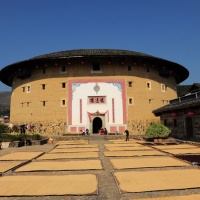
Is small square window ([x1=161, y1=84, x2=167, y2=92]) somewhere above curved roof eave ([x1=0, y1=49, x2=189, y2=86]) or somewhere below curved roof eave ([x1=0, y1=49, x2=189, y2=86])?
below

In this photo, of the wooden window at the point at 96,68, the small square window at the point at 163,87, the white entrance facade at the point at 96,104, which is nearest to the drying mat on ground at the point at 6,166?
the white entrance facade at the point at 96,104

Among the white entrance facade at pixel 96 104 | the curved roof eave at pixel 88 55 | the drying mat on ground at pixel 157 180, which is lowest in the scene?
the drying mat on ground at pixel 157 180

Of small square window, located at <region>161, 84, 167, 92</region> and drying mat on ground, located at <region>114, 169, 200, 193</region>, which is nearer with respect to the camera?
drying mat on ground, located at <region>114, 169, 200, 193</region>

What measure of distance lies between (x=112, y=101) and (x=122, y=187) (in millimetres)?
20439

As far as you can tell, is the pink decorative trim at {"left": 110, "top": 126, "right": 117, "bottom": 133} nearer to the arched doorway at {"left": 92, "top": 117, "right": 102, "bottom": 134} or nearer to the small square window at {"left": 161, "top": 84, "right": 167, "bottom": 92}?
the arched doorway at {"left": 92, "top": 117, "right": 102, "bottom": 134}

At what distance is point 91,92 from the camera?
83.4ft

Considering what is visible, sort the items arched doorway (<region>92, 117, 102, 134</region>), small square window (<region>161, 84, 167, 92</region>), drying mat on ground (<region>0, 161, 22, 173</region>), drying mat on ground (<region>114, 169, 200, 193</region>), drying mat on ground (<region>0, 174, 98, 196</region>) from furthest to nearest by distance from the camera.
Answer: small square window (<region>161, 84, 167, 92</region>) < arched doorway (<region>92, 117, 102, 134</region>) < drying mat on ground (<region>0, 161, 22, 173</region>) < drying mat on ground (<region>114, 169, 200, 193</region>) < drying mat on ground (<region>0, 174, 98, 196</region>)

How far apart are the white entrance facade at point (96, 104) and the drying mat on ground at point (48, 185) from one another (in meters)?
18.9

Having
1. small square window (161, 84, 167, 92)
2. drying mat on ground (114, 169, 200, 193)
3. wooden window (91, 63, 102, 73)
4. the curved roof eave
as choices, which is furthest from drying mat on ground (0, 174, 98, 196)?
small square window (161, 84, 167, 92)

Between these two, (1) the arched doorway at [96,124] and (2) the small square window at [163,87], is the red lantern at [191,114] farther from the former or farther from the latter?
(1) the arched doorway at [96,124]

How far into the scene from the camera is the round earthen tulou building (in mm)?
25219

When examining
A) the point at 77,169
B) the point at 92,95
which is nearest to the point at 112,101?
the point at 92,95

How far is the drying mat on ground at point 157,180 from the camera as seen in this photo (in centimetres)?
495

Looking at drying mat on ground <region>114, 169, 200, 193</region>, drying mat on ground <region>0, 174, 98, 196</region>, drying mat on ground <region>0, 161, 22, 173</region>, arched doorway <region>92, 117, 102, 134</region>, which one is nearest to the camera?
drying mat on ground <region>0, 174, 98, 196</region>
